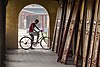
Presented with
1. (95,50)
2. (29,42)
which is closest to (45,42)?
(29,42)

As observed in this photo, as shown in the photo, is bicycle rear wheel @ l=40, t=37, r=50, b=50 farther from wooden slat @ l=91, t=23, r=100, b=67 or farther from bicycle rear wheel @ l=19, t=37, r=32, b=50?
wooden slat @ l=91, t=23, r=100, b=67

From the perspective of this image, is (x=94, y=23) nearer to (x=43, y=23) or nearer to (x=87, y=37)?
(x=87, y=37)

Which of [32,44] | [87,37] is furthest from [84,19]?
[32,44]

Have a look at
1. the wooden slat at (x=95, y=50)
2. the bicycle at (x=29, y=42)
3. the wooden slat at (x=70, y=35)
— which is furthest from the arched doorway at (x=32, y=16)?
the wooden slat at (x=95, y=50)

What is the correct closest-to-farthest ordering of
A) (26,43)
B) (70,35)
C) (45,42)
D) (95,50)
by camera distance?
(95,50) → (70,35) → (26,43) → (45,42)

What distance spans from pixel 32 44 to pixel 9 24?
6.04 ft

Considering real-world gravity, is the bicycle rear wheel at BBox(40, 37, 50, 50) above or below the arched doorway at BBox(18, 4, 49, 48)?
below

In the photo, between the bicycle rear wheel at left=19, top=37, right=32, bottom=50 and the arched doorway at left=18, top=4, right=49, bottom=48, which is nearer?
the bicycle rear wheel at left=19, top=37, right=32, bottom=50

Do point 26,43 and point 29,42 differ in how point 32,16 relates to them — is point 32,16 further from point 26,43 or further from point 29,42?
point 26,43

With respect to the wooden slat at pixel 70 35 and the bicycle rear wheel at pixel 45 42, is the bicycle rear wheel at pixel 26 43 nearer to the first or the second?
the bicycle rear wheel at pixel 45 42

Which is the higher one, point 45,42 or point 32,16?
point 32,16

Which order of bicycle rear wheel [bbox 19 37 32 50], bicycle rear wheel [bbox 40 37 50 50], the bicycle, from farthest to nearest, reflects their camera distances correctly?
1. bicycle rear wheel [bbox 40 37 50 50]
2. bicycle rear wheel [bbox 19 37 32 50]
3. the bicycle

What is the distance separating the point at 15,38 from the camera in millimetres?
19625

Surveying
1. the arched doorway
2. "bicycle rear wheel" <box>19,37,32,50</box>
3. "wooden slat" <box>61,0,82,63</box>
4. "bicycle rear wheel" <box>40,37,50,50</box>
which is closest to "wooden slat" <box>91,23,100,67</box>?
"wooden slat" <box>61,0,82,63</box>
